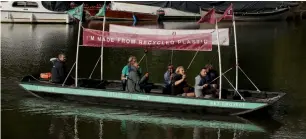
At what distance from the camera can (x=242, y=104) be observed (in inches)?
715

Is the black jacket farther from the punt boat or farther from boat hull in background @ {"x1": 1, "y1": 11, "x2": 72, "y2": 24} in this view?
boat hull in background @ {"x1": 1, "y1": 11, "x2": 72, "y2": 24}

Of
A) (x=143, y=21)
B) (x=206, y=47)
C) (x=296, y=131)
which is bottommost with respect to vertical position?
(x=296, y=131)

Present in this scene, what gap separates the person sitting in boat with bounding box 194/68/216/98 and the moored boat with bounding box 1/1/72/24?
3390 centimetres

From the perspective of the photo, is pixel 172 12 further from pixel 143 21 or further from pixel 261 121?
pixel 261 121

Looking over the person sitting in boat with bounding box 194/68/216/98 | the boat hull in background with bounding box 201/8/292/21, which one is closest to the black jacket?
the person sitting in boat with bounding box 194/68/216/98

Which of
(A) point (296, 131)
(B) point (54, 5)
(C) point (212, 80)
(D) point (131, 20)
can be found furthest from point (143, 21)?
(A) point (296, 131)

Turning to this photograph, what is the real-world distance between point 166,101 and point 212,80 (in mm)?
2409

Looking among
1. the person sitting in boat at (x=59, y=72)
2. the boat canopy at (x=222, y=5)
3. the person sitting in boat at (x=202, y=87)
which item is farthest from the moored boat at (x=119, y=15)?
the person sitting in boat at (x=202, y=87)

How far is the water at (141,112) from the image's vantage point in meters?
17.1

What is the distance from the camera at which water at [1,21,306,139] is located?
56.0 feet

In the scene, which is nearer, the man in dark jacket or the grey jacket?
the grey jacket

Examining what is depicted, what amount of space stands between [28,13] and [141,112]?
33.9 meters

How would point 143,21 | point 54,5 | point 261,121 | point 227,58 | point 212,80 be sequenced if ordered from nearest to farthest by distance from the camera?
point 261,121
point 212,80
point 227,58
point 54,5
point 143,21

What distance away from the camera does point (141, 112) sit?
19.2 metres
